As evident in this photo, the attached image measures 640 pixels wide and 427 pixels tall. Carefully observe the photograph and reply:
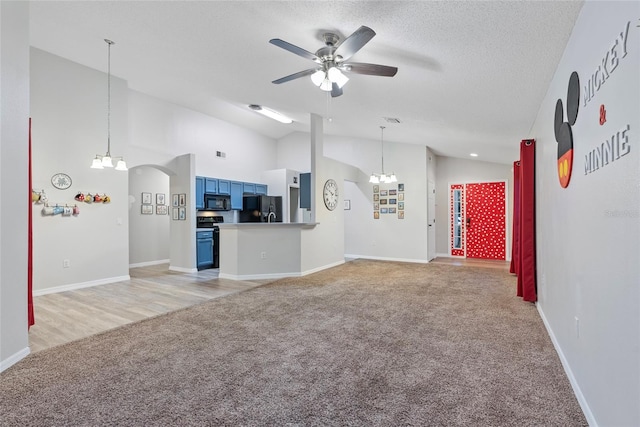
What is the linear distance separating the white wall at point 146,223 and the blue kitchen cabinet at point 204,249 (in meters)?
1.41

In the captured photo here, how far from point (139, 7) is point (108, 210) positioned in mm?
3724

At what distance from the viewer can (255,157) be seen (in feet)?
30.2

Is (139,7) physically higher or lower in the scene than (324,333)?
higher

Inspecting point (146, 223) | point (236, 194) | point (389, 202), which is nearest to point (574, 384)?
point (389, 202)

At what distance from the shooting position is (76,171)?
5.15 meters

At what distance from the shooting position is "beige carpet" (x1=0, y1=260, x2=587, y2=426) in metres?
1.85

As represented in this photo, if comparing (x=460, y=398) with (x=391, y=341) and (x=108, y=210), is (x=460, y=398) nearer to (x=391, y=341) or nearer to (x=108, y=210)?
(x=391, y=341)

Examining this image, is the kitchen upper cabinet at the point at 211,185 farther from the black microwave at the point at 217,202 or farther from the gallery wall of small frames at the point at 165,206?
the gallery wall of small frames at the point at 165,206

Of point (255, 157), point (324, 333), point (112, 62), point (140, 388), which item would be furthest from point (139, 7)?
point (255, 157)

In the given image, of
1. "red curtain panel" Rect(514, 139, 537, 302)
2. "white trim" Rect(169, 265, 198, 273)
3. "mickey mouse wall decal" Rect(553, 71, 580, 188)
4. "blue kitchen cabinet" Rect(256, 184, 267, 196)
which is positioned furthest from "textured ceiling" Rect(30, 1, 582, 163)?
"white trim" Rect(169, 265, 198, 273)

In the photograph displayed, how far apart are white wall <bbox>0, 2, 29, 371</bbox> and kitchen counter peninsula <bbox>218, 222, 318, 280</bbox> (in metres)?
3.24

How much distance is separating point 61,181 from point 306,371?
16.5 ft

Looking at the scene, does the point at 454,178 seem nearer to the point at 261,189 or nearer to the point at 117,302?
the point at 261,189

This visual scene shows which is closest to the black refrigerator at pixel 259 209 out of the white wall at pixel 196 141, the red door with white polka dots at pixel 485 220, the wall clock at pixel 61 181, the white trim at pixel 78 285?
the white wall at pixel 196 141
